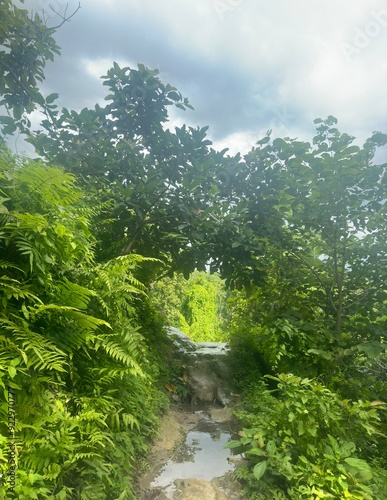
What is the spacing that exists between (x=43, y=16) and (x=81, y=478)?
5102 millimetres

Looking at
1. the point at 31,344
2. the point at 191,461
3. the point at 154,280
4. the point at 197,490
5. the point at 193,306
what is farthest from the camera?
the point at 193,306

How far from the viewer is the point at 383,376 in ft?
11.7

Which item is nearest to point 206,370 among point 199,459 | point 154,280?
point 154,280

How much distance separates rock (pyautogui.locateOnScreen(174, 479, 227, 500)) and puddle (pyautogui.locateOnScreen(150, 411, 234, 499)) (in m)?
0.08

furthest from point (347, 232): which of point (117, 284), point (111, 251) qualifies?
point (111, 251)

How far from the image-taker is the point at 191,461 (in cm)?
344

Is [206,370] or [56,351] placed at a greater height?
[56,351]

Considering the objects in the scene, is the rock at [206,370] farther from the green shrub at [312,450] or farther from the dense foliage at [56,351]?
the dense foliage at [56,351]

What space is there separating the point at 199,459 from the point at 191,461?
0.11 metres

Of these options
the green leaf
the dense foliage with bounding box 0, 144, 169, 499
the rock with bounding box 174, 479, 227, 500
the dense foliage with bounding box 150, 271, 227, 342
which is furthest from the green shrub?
the dense foliage with bounding box 150, 271, 227, 342

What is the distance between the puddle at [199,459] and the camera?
3.00 meters

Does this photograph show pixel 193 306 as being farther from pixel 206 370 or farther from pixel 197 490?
pixel 197 490

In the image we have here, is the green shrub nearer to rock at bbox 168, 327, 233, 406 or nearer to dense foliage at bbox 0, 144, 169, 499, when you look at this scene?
dense foliage at bbox 0, 144, 169, 499

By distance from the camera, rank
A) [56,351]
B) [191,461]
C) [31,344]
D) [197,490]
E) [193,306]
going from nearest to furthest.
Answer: [31,344], [56,351], [197,490], [191,461], [193,306]
